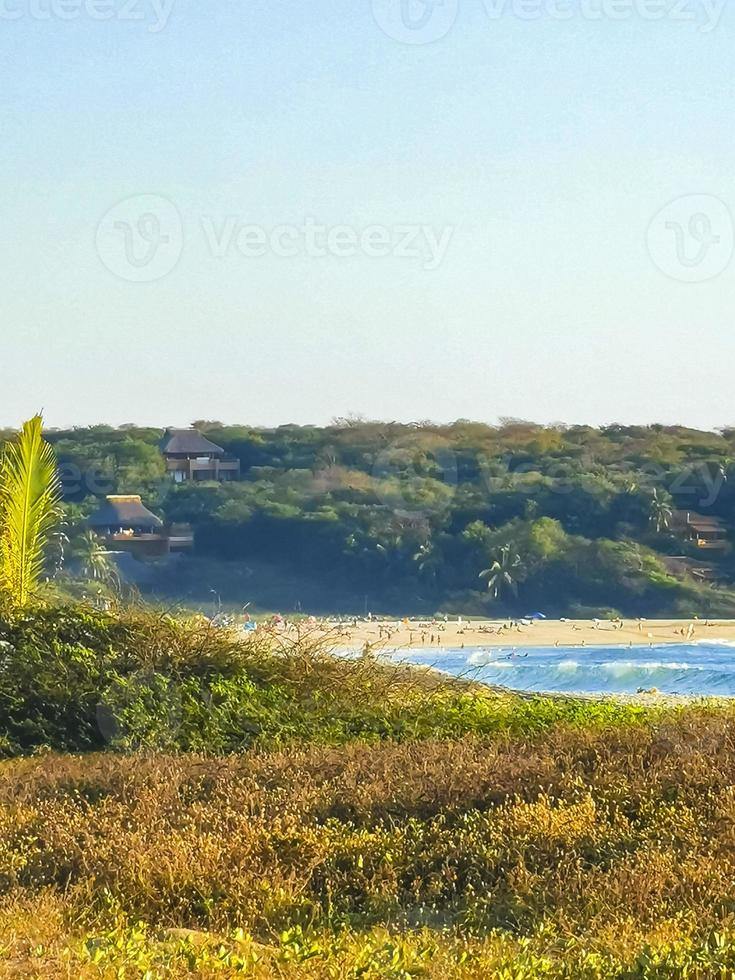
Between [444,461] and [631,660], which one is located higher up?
[444,461]

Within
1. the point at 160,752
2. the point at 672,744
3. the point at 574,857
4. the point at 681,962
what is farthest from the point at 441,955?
the point at 160,752

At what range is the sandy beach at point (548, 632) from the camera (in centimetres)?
5797

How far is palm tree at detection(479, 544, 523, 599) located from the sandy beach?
4.85m

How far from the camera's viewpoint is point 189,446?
9000cm

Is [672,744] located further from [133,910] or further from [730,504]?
[730,504]

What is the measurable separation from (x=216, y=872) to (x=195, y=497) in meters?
75.1

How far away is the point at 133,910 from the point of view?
21.0ft

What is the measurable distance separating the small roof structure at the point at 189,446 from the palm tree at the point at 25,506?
74660 millimetres

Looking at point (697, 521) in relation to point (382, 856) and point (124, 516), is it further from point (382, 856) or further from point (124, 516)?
point (382, 856)

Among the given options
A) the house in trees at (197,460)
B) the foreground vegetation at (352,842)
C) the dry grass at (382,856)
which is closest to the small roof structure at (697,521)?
the house in trees at (197,460)

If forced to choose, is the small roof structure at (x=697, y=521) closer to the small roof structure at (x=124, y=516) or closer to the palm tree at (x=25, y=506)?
the small roof structure at (x=124, y=516)

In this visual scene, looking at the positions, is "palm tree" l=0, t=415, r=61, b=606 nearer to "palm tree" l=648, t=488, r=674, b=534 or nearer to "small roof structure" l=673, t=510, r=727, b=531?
"palm tree" l=648, t=488, r=674, b=534

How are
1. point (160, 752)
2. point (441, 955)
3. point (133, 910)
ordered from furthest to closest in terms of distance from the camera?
point (160, 752) < point (133, 910) < point (441, 955)

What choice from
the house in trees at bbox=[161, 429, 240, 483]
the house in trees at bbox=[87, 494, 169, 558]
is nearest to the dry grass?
the house in trees at bbox=[87, 494, 169, 558]
